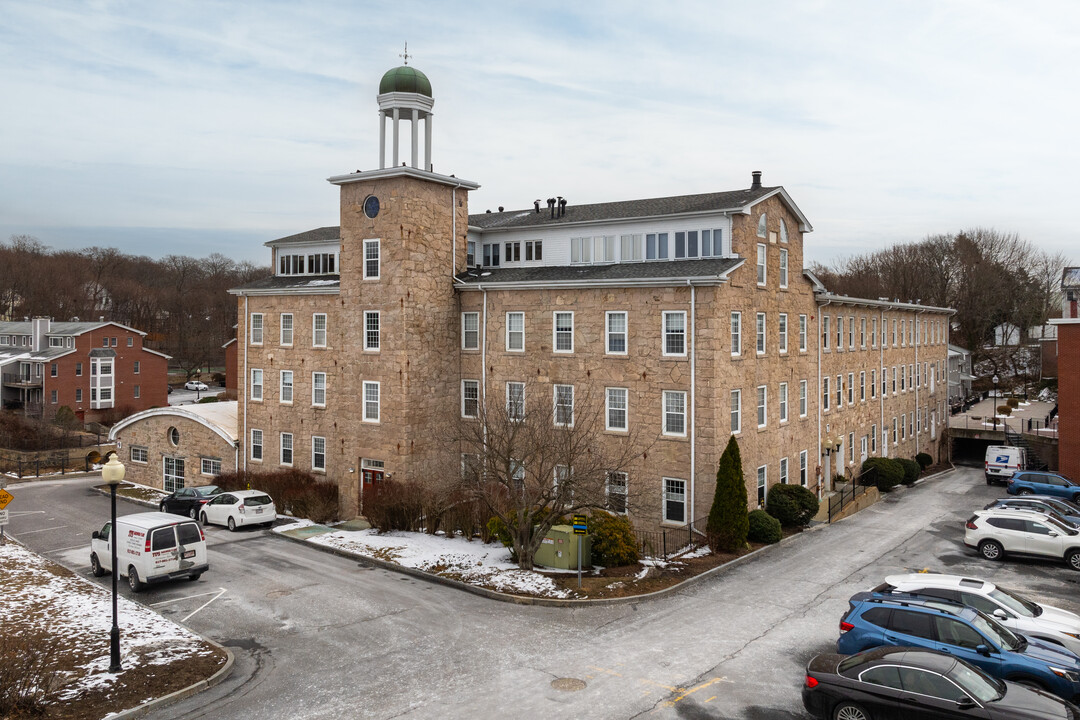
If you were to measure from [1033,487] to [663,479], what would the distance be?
1923cm

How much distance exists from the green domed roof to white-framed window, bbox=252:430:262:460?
59.2ft

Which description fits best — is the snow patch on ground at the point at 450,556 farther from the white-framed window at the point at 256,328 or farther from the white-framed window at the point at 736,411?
the white-framed window at the point at 256,328

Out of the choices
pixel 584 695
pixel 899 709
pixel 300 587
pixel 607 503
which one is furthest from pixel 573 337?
pixel 899 709

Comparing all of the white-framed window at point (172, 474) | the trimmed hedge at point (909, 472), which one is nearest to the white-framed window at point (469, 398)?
the white-framed window at point (172, 474)

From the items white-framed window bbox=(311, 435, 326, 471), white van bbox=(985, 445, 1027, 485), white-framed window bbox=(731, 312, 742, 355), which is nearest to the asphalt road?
white-framed window bbox=(311, 435, 326, 471)

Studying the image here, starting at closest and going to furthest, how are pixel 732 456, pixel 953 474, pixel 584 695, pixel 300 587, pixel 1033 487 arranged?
1. pixel 584 695
2. pixel 300 587
3. pixel 732 456
4. pixel 1033 487
5. pixel 953 474

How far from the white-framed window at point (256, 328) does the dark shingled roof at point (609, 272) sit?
11830 millimetres

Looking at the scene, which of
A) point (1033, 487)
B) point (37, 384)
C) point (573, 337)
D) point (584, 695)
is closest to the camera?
point (584, 695)

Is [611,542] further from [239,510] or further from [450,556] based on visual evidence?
[239,510]

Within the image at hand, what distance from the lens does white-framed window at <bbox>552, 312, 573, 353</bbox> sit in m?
30.7

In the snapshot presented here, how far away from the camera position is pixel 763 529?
88.6ft

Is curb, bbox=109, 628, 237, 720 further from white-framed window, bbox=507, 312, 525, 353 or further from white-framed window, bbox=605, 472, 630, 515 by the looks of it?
white-framed window, bbox=507, 312, 525, 353

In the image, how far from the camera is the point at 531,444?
78.8ft

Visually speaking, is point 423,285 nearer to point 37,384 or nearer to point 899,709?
point 899,709
